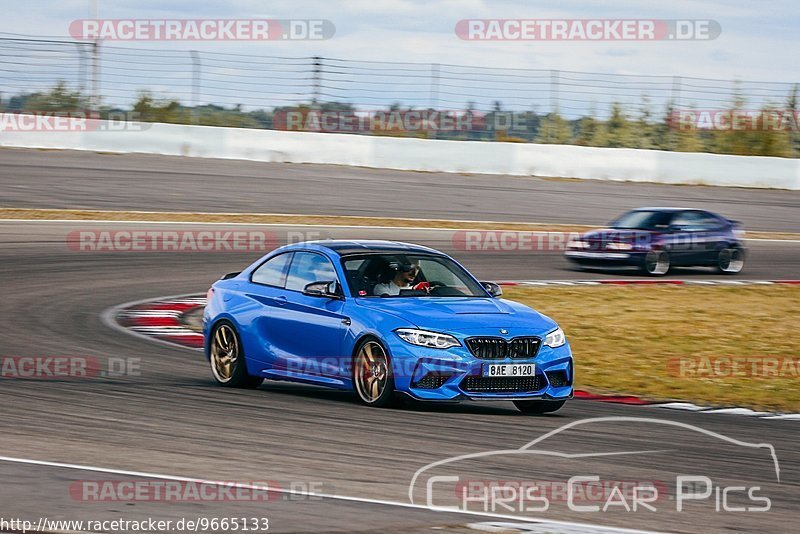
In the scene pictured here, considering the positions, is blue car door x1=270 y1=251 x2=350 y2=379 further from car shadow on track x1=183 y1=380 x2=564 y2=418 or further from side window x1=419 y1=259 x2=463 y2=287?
side window x1=419 y1=259 x2=463 y2=287

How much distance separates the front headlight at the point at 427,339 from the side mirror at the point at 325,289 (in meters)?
0.88

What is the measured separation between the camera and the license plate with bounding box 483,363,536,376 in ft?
29.6

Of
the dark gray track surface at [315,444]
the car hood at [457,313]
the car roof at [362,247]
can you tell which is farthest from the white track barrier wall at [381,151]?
the car hood at [457,313]

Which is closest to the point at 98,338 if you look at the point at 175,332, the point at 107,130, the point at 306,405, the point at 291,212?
the point at 175,332

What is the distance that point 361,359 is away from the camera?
30.8ft

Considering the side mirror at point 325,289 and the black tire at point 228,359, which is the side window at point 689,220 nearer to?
the black tire at point 228,359

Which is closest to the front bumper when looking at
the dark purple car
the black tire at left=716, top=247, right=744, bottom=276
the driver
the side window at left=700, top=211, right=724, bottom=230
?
the driver

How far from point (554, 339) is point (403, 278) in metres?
1.31

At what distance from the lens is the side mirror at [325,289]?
979cm

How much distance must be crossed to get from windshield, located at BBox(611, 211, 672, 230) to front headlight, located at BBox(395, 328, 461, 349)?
43.7 feet

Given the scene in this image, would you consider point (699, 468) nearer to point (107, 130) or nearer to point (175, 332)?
point (175, 332)

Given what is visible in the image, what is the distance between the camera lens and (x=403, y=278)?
9938 millimetres

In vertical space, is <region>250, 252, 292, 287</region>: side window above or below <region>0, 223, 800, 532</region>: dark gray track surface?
above

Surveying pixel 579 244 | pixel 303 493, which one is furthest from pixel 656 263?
pixel 303 493
